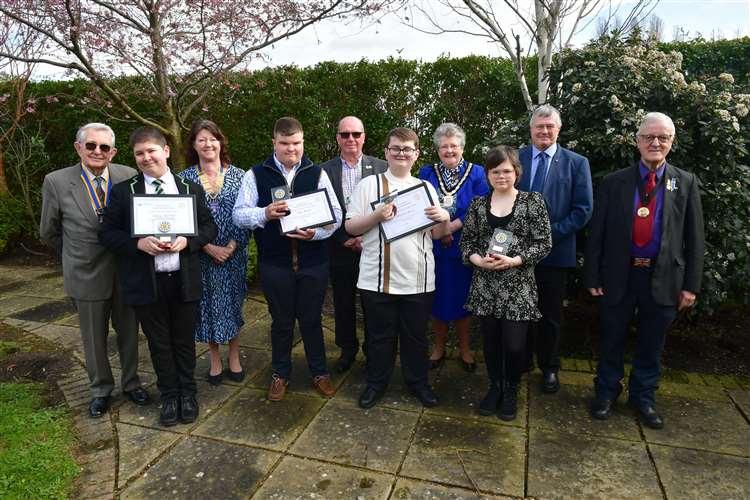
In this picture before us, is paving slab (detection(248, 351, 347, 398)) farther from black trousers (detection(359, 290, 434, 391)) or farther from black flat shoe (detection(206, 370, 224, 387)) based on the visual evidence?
black trousers (detection(359, 290, 434, 391))

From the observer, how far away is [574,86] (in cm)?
431

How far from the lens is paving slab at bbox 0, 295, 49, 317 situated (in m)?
6.18

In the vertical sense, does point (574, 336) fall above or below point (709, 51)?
below

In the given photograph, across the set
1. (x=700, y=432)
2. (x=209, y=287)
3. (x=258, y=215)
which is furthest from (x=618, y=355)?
(x=209, y=287)

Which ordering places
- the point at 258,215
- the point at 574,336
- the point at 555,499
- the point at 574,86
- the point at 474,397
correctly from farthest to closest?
the point at 574,336 → the point at 574,86 → the point at 474,397 → the point at 258,215 → the point at 555,499

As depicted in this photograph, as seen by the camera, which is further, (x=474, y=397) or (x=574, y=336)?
(x=574, y=336)

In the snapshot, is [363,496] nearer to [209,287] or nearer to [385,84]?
[209,287]

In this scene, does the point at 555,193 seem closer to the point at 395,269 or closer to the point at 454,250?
the point at 454,250

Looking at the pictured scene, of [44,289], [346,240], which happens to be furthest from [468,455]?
[44,289]

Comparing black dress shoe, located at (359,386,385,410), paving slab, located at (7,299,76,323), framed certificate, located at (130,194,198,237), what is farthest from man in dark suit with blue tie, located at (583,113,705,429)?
paving slab, located at (7,299,76,323)

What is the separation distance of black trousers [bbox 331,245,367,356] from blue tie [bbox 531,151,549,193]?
4.88 ft

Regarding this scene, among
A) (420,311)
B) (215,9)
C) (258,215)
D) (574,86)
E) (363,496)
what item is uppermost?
(215,9)

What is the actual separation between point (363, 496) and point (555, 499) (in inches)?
40.7

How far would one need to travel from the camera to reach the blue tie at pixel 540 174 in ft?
12.0
